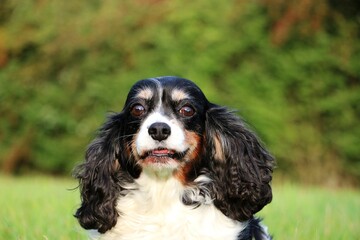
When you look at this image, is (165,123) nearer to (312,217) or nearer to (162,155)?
(162,155)

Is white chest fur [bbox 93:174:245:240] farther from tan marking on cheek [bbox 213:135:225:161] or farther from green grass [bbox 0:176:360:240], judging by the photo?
green grass [bbox 0:176:360:240]

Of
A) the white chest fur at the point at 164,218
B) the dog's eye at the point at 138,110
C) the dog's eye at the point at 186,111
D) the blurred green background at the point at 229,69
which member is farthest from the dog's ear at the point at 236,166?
the blurred green background at the point at 229,69

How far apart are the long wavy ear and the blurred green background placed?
→ 6916mm

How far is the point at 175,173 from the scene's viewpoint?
4.09 m

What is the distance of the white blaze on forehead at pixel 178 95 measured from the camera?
408cm

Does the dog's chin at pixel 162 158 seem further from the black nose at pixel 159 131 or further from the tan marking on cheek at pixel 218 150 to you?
the tan marking on cheek at pixel 218 150

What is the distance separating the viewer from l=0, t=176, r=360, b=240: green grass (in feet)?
16.6

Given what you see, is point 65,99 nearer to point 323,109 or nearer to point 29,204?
point 323,109

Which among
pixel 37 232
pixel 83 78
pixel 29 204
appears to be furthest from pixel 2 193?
pixel 83 78

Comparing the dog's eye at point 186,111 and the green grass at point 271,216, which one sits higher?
the dog's eye at point 186,111

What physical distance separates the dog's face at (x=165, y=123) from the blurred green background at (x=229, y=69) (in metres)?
7.09

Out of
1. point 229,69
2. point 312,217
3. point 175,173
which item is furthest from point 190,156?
point 229,69

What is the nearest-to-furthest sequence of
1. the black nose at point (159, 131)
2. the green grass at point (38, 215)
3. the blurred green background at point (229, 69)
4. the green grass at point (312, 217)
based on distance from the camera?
the black nose at point (159, 131)
the green grass at point (38, 215)
the green grass at point (312, 217)
the blurred green background at point (229, 69)

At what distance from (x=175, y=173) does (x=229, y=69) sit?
26.1 ft
